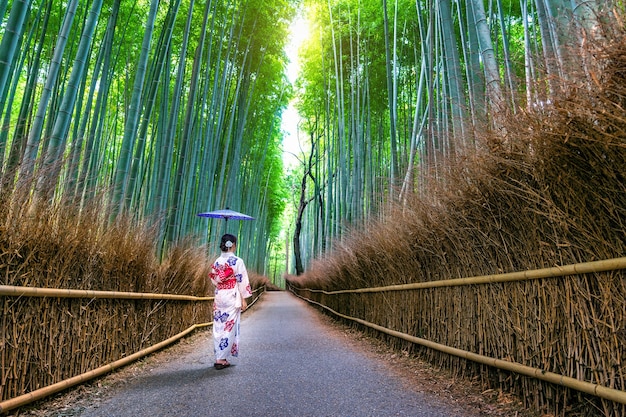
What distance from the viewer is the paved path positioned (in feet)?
7.54

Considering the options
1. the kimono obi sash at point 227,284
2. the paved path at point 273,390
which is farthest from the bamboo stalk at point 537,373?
the kimono obi sash at point 227,284

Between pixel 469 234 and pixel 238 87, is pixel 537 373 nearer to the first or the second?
pixel 469 234

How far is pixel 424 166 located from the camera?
3539 mm

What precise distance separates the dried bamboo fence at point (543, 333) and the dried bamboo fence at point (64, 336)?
2.43m

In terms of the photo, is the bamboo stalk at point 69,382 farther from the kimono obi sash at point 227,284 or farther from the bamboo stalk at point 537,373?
the bamboo stalk at point 537,373

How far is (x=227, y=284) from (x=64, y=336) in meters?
1.58

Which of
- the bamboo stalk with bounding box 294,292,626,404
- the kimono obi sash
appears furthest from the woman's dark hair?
the bamboo stalk with bounding box 294,292,626,404

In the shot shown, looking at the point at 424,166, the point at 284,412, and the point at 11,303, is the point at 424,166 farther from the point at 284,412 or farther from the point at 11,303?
the point at 11,303

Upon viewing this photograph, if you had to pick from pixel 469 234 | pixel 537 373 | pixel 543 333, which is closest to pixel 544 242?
pixel 543 333

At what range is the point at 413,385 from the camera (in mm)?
2889

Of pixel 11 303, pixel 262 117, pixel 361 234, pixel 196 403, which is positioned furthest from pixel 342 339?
pixel 262 117

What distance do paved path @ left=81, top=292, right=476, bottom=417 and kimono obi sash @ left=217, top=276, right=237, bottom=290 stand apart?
67cm

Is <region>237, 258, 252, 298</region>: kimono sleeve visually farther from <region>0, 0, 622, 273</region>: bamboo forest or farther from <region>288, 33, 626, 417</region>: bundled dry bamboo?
<region>288, 33, 626, 417</region>: bundled dry bamboo

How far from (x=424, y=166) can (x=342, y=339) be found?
9.52 ft
